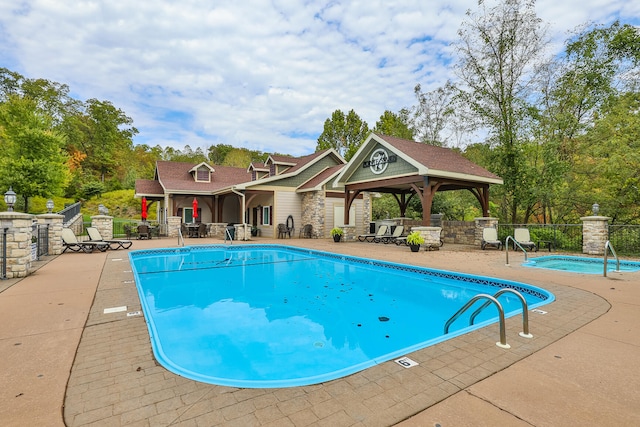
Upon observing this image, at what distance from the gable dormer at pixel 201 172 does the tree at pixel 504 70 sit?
56.8 ft

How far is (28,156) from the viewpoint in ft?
66.7

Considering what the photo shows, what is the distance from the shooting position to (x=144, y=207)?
700 inches

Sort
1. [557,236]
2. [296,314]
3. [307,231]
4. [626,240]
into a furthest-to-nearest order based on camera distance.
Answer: [307,231] < [557,236] < [626,240] < [296,314]

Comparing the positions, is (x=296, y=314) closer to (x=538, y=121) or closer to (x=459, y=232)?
(x=459, y=232)

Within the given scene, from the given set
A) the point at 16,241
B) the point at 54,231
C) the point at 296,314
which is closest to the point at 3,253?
the point at 16,241

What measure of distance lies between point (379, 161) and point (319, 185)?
4.26 metres

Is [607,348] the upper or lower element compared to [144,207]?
lower

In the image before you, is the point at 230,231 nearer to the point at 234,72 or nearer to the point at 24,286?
the point at 234,72

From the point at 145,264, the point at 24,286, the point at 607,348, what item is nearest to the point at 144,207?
the point at 145,264

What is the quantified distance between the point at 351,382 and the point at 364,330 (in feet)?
7.96

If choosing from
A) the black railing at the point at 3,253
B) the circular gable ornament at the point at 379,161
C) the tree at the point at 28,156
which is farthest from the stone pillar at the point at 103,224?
the circular gable ornament at the point at 379,161

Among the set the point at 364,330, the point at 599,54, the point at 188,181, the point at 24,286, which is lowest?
the point at 364,330

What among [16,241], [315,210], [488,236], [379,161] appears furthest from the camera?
[315,210]

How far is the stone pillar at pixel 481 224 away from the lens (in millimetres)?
13336
